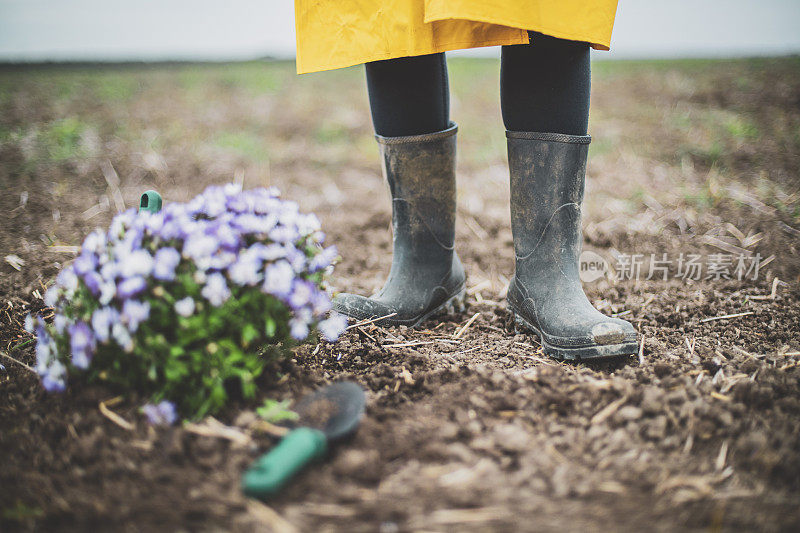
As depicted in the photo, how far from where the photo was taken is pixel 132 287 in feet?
2.91

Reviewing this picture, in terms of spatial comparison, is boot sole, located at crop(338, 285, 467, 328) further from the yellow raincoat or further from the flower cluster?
the yellow raincoat

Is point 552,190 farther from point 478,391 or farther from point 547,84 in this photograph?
point 478,391

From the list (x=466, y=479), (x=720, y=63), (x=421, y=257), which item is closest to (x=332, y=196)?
(x=421, y=257)

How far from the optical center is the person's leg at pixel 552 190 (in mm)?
1271

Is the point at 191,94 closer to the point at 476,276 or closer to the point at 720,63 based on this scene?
the point at 476,276

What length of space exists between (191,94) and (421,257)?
3795 millimetres

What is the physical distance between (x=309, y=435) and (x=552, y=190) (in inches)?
36.6

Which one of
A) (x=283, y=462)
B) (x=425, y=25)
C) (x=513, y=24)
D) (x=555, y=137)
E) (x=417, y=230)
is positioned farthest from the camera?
(x=417, y=230)

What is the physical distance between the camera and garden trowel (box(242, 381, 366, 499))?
81cm

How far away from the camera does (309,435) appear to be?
2.85ft

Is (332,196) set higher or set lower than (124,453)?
higher

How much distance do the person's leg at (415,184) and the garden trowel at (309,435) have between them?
473mm

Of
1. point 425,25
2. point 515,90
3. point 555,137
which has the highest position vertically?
point 425,25

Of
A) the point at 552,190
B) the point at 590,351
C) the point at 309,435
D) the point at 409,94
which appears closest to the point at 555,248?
the point at 552,190
